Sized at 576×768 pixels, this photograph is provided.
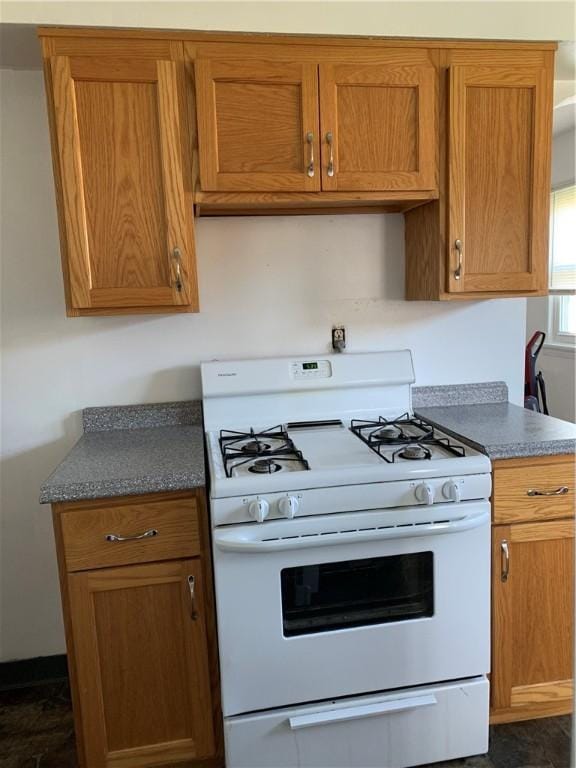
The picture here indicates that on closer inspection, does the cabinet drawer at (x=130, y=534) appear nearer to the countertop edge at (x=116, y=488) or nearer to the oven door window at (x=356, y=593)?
the countertop edge at (x=116, y=488)

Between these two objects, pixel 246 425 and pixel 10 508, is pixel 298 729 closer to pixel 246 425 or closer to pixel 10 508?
pixel 246 425

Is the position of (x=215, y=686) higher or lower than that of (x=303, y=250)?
lower

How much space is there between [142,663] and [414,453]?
0.98 meters

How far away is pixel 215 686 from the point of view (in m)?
1.65

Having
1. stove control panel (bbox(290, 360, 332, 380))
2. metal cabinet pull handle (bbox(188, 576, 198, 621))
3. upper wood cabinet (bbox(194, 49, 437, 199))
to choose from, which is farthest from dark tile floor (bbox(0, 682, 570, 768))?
upper wood cabinet (bbox(194, 49, 437, 199))

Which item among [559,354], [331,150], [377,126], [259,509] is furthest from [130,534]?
[559,354]

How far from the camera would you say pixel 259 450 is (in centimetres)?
173

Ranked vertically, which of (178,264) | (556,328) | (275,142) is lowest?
(556,328)

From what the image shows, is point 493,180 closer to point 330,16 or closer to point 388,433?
point 330,16

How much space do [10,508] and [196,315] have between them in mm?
982

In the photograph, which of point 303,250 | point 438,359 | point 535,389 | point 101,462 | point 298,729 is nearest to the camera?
point 298,729

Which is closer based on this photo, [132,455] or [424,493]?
[424,493]

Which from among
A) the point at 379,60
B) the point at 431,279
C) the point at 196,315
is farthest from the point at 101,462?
the point at 379,60

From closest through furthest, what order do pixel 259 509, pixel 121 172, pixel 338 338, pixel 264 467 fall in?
pixel 259 509 → pixel 264 467 → pixel 121 172 → pixel 338 338
